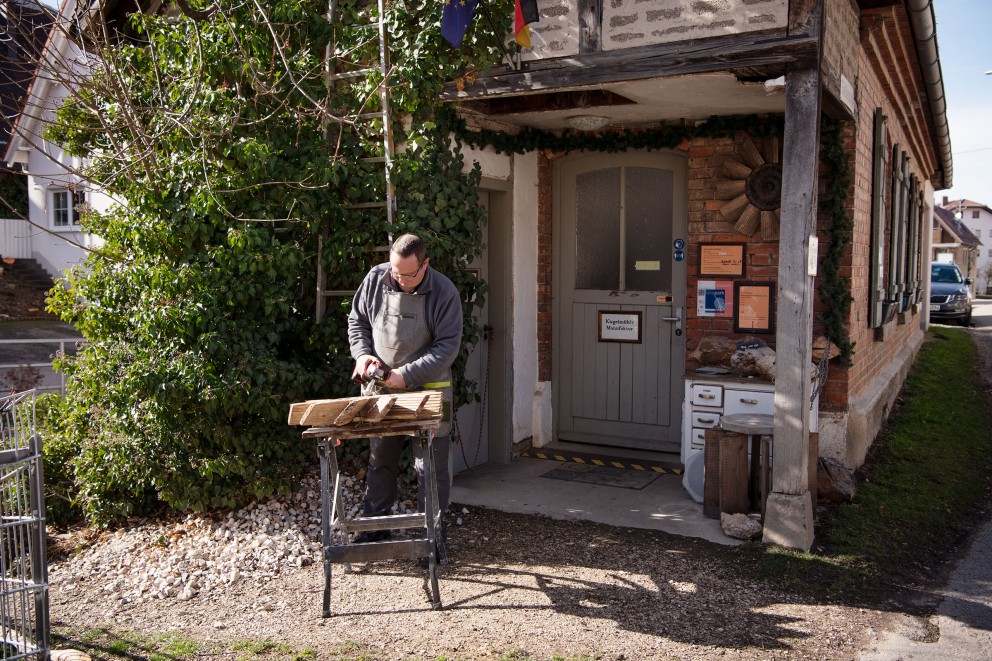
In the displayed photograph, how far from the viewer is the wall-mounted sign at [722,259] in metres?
7.24

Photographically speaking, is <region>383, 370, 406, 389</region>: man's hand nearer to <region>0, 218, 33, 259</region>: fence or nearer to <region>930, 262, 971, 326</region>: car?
<region>0, 218, 33, 259</region>: fence

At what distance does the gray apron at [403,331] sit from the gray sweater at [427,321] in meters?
0.03

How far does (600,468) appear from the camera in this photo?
743cm

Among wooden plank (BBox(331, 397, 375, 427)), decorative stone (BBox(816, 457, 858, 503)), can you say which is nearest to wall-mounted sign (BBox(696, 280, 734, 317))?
decorative stone (BBox(816, 457, 858, 503))

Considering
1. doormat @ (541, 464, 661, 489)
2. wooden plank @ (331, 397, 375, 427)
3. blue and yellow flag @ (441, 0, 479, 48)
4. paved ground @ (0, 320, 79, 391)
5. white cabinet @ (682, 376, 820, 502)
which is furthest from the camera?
paved ground @ (0, 320, 79, 391)

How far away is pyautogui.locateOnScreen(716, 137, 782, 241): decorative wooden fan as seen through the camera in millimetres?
6898

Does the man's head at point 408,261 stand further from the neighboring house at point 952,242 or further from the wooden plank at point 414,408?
the neighboring house at point 952,242

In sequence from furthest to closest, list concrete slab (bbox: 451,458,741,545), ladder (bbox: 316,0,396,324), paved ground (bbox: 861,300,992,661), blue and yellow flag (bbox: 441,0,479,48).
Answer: concrete slab (bbox: 451,458,741,545) < ladder (bbox: 316,0,396,324) < blue and yellow flag (bbox: 441,0,479,48) < paved ground (bbox: 861,300,992,661)

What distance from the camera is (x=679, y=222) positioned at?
7613 millimetres


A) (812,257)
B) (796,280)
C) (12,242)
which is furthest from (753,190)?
(12,242)

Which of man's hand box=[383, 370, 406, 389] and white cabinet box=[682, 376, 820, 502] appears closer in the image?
man's hand box=[383, 370, 406, 389]

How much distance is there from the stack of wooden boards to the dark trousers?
0.73m

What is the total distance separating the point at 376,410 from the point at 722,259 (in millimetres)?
4071

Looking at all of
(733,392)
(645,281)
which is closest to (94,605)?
(733,392)
